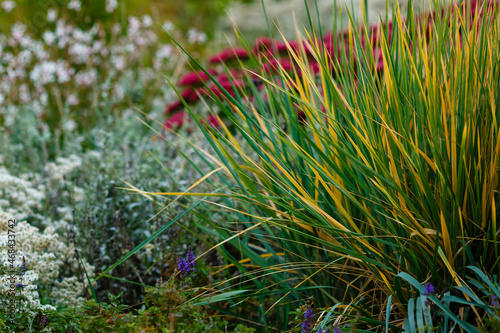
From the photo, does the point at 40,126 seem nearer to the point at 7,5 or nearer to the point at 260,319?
the point at 7,5

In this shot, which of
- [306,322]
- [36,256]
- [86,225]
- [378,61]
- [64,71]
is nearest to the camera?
[306,322]

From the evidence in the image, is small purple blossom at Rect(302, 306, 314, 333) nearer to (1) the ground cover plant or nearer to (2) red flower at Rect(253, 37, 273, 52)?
(1) the ground cover plant

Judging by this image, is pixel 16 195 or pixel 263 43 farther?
pixel 263 43

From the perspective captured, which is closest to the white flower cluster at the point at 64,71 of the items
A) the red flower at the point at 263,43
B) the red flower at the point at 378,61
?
the red flower at the point at 263,43

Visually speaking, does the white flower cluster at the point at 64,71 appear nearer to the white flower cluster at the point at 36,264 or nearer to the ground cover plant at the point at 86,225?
the ground cover plant at the point at 86,225

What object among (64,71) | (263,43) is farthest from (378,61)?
(64,71)

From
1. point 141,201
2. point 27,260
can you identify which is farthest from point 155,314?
point 141,201

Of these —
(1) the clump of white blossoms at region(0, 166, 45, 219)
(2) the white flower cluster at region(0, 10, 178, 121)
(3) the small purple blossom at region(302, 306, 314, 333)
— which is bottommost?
(3) the small purple blossom at region(302, 306, 314, 333)

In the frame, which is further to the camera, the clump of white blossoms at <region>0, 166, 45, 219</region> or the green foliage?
the clump of white blossoms at <region>0, 166, 45, 219</region>

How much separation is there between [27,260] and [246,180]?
985mm

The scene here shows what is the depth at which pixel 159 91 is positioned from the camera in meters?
6.02

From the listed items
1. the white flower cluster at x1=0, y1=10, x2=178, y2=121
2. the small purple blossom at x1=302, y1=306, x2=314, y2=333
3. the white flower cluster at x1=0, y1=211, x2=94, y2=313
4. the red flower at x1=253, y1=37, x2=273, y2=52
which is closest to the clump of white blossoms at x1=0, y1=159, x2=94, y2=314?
the white flower cluster at x1=0, y1=211, x2=94, y2=313

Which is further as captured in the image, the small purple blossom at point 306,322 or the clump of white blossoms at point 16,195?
the clump of white blossoms at point 16,195

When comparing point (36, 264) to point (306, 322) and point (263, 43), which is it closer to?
point (306, 322)
